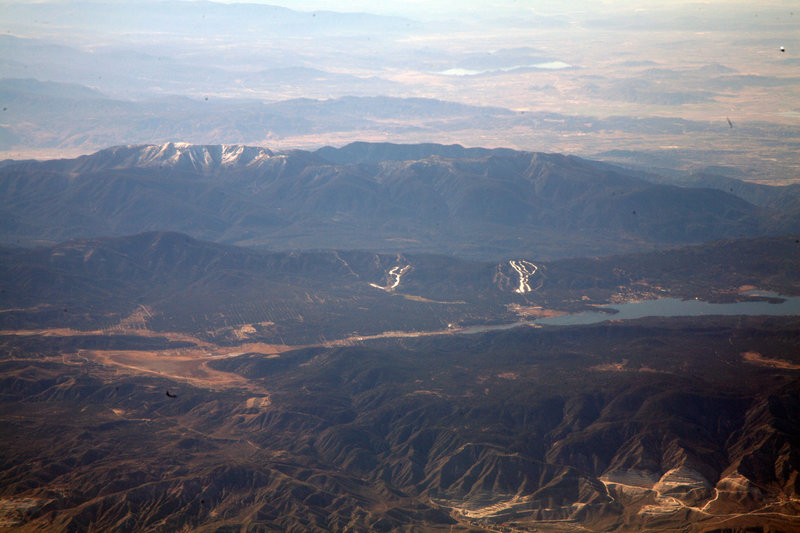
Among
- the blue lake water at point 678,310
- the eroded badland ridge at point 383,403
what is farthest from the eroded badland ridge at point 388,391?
the blue lake water at point 678,310

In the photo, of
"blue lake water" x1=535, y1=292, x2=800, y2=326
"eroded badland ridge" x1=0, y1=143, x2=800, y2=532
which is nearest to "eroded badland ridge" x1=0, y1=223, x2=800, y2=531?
"eroded badland ridge" x1=0, y1=143, x2=800, y2=532

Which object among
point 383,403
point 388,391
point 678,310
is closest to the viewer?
point 383,403

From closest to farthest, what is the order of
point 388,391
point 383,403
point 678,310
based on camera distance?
1. point 383,403
2. point 388,391
3. point 678,310

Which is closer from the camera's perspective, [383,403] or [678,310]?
[383,403]

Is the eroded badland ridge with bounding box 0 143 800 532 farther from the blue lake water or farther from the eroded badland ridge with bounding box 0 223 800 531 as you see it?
the blue lake water

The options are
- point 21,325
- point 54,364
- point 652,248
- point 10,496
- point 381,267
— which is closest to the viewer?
point 10,496

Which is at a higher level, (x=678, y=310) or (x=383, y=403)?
(x=678, y=310)

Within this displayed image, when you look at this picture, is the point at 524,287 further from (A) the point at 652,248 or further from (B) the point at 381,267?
(A) the point at 652,248

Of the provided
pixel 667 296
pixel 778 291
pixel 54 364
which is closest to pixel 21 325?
pixel 54 364

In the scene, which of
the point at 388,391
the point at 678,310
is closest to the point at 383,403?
the point at 388,391

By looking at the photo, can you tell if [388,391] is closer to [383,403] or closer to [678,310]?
[383,403]

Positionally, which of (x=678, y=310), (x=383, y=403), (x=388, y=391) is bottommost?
(x=383, y=403)
